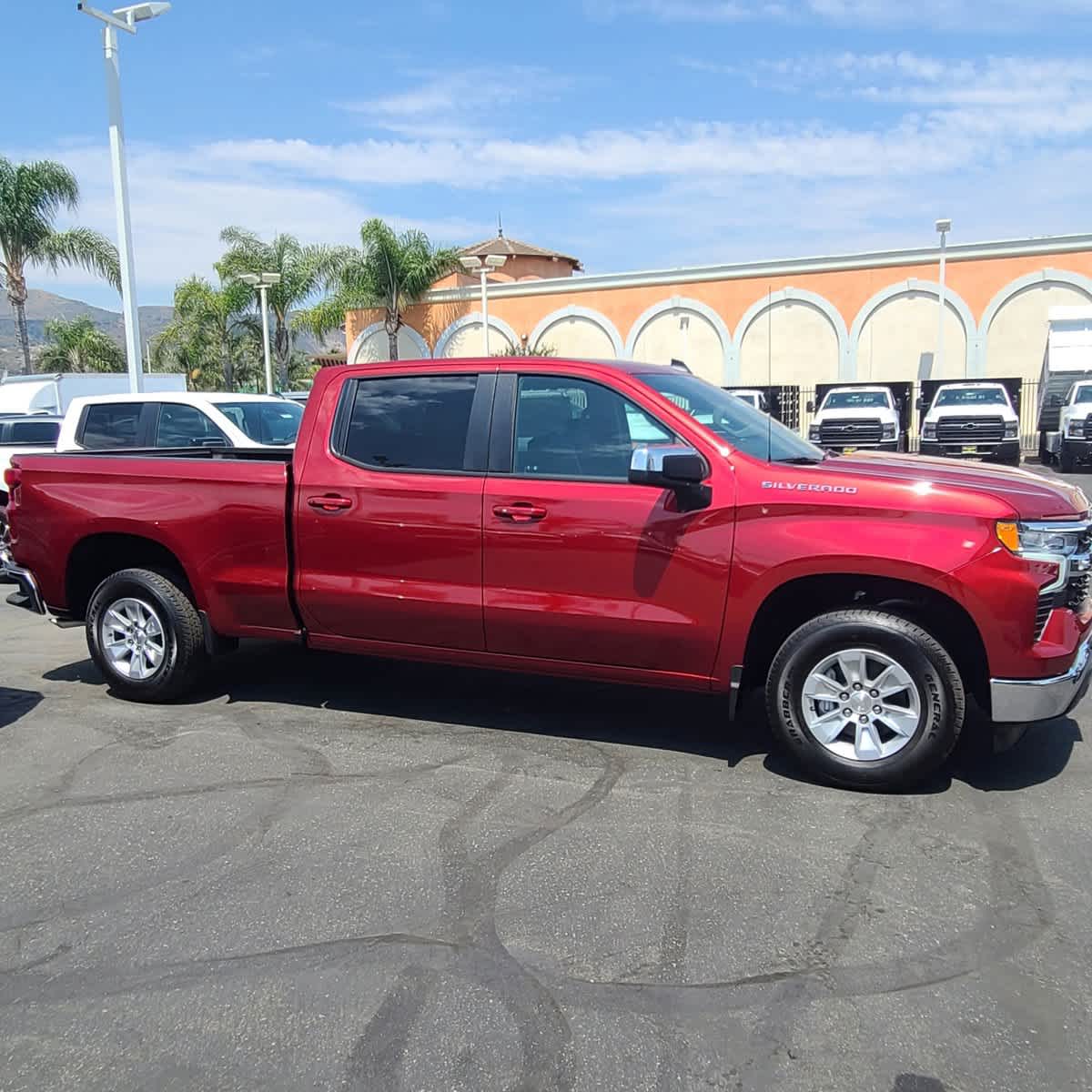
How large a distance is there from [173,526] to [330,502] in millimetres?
1080

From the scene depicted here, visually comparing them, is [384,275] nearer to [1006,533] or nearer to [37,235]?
[37,235]

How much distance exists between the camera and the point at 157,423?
34.8ft

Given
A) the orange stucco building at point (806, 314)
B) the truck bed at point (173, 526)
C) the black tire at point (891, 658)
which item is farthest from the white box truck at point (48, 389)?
the black tire at point (891, 658)

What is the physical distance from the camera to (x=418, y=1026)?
9.51 ft

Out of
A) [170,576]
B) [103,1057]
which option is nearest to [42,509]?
[170,576]

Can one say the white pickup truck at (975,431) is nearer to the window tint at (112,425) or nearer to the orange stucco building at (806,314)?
the orange stucco building at (806,314)

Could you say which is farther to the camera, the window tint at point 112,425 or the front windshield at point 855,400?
the front windshield at point 855,400

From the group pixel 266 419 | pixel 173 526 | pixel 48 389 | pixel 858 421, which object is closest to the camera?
pixel 173 526

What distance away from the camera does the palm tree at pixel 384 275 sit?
34.1 m

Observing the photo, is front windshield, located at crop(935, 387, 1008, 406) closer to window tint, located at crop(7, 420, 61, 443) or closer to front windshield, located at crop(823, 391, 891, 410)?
front windshield, located at crop(823, 391, 891, 410)

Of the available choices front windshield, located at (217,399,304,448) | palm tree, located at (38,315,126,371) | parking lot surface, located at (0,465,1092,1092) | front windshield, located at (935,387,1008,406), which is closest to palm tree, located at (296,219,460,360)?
palm tree, located at (38,315,126,371)

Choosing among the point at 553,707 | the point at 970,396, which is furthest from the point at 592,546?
the point at 970,396

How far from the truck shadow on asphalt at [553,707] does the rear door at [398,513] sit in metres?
0.69

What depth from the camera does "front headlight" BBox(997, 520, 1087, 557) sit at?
421 cm
